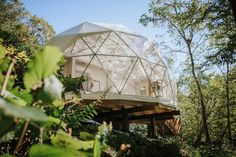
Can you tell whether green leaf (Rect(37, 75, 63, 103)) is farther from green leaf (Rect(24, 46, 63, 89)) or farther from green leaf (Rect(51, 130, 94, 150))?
green leaf (Rect(51, 130, 94, 150))

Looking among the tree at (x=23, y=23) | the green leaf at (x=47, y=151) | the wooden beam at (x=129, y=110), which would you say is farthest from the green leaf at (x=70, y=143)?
the tree at (x=23, y=23)

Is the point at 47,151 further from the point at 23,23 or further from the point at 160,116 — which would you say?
the point at 23,23

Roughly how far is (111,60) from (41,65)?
16.1 meters

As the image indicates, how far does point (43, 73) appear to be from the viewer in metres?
0.42

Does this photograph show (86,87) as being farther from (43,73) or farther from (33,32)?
(43,73)

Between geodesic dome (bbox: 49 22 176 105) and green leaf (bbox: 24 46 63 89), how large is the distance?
14.8 meters

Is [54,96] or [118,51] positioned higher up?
[118,51]

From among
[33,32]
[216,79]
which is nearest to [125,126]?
[33,32]

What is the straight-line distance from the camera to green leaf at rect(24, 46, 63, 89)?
15.8 inches

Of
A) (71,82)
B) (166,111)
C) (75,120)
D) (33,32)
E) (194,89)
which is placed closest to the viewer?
(75,120)

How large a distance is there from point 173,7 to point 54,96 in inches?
814

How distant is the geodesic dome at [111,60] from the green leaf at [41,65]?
14.8 metres

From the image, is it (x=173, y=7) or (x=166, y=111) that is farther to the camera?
(x=173, y=7)

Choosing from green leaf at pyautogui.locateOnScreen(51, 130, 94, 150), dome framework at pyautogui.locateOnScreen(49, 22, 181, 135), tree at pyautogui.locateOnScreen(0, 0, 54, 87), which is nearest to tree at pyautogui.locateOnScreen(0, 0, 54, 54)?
tree at pyautogui.locateOnScreen(0, 0, 54, 87)
